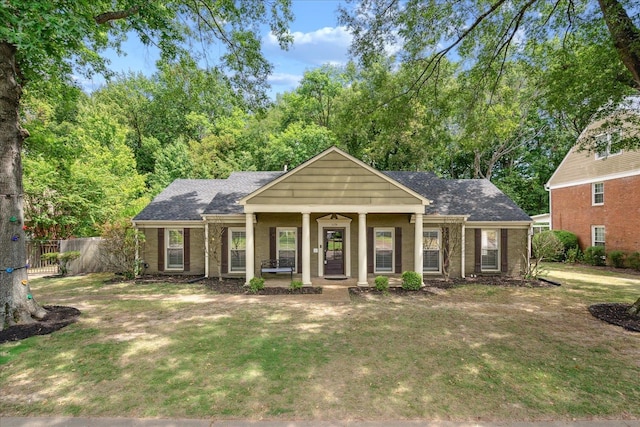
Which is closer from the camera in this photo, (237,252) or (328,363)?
(328,363)

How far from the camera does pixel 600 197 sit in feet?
60.6

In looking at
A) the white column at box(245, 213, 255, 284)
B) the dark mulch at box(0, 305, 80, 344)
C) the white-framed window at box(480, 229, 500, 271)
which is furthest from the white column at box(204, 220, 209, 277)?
the white-framed window at box(480, 229, 500, 271)

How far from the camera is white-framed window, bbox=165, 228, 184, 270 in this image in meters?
14.0

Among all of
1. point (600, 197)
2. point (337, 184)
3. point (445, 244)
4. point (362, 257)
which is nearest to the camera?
point (337, 184)

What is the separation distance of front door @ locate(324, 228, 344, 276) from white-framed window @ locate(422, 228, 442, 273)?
3566mm

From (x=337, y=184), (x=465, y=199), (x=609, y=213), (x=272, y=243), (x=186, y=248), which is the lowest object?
(x=186, y=248)

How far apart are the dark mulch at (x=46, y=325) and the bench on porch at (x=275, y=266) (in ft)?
20.6

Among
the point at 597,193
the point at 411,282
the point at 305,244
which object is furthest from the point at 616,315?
the point at 597,193

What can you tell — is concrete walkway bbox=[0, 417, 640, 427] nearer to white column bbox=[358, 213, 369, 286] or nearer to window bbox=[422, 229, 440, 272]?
white column bbox=[358, 213, 369, 286]

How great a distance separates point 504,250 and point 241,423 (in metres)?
13.3

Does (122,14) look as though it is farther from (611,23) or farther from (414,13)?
(611,23)

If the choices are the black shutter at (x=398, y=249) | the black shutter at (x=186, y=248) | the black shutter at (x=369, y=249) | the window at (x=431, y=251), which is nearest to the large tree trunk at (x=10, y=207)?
the black shutter at (x=186, y=248)

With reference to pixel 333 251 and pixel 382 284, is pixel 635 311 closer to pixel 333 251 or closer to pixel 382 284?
pixel 382 284

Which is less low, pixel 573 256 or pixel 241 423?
pixel 241 423
